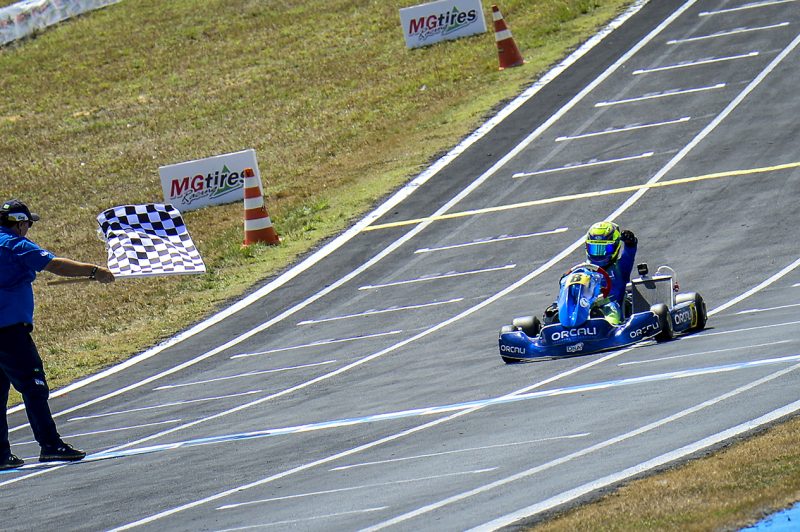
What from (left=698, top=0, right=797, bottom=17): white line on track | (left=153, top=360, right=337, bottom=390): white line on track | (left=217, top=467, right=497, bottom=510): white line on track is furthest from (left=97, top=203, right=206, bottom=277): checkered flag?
(left=698, top=0, right=797, bottom=17): white line on track

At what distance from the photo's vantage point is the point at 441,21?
3428 cm

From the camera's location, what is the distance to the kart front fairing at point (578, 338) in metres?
12.6

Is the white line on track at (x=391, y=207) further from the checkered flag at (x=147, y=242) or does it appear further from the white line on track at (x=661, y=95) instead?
the checkered flag at (x=147, y=242)

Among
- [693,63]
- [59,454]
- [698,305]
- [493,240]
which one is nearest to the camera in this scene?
[59,454]

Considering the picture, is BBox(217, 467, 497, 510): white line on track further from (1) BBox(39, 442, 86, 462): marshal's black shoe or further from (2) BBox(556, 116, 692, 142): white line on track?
(2) BBox(556, 116, 692, 142): white line on track

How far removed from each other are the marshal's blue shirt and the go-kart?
14.8 feet

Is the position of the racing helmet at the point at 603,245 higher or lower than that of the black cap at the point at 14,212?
lower

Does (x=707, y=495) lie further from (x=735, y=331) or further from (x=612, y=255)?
(x=612, y=255)

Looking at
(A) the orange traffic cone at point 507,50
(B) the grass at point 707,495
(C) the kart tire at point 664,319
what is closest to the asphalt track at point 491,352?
(C) the kart tire at point 664,319

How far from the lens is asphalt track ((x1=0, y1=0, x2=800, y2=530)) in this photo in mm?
8688

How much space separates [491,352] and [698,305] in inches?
85.3

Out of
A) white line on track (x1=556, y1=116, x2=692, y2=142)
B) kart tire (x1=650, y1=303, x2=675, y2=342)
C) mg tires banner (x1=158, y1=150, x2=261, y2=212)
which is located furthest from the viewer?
mg tires banner (x1=158, y1=150, x2=261, y2=212)

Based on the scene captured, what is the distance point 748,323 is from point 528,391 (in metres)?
2.76

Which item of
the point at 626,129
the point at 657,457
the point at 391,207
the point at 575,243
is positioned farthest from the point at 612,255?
the point at 626,129
